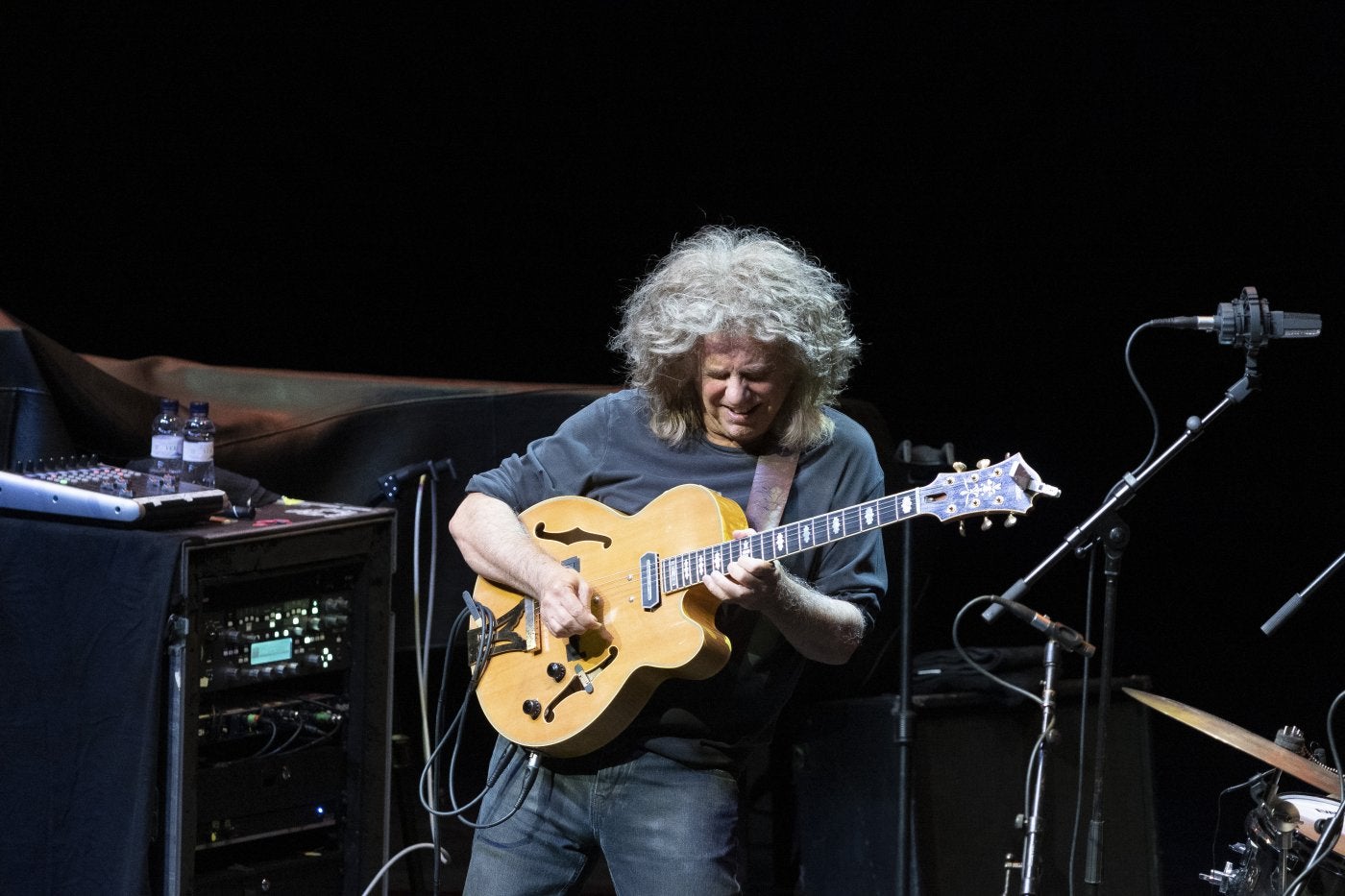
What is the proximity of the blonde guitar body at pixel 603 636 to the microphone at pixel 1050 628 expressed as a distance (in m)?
0.64

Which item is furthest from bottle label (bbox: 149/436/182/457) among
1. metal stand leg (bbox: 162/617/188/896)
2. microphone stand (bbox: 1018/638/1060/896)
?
microphone stand (bbox: 1018/638/1060/896)

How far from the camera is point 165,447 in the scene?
360 centimetres

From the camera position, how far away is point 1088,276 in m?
5.39

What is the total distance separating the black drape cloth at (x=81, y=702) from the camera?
3.20 m

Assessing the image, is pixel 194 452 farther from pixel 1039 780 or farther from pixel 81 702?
pixel 1039 780

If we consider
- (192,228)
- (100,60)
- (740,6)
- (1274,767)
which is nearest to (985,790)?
(1274,767)

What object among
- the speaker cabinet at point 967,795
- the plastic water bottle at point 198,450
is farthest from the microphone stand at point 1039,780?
the plastic water bottle at point 198,450

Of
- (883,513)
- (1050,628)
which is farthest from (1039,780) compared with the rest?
(883,513)

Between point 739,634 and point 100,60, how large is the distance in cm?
353

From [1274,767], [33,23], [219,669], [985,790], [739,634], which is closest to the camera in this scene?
[739,634]

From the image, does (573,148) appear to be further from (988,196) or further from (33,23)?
(33,23)

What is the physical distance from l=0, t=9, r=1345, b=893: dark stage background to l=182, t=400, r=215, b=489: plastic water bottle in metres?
1.79

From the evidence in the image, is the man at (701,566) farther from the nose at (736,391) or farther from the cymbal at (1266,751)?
the cymbal at (1266,751)

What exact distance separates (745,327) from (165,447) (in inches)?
60.9
